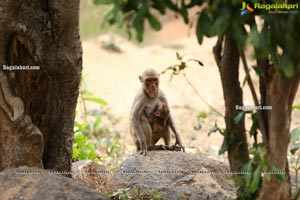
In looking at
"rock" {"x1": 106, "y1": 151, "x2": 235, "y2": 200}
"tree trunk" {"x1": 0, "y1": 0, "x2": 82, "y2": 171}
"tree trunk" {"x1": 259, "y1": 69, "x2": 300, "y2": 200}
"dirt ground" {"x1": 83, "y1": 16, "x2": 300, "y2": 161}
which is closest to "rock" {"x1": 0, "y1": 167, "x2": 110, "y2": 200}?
"tree trunk" {"x1": 0, "y1": 0, "x2": 82, "y2": 171}

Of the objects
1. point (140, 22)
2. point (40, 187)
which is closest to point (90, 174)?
point (40, 187)

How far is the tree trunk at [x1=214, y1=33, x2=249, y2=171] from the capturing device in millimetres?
4941

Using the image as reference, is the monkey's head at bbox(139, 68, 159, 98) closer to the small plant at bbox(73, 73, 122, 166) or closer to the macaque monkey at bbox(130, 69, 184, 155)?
the macaque monkey at bbox(130, 69, 184, 155)

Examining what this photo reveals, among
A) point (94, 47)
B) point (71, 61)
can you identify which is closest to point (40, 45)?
point (71, 61)

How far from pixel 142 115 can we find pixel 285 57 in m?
4.62

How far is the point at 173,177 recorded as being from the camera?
21.3ft

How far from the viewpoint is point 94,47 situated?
17.6 metres

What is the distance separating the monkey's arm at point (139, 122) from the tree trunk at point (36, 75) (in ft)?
5.92

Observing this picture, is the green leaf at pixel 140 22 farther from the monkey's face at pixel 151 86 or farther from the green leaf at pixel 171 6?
the monkey's face at pixel 151 86

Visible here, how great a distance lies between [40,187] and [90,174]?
6.59ft

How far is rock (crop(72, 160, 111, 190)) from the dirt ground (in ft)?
9.39

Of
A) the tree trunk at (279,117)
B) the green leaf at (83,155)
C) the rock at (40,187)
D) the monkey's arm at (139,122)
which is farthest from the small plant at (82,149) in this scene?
the tree trunk at (279,117)

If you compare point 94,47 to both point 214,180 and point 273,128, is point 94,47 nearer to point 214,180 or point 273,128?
point 214,180

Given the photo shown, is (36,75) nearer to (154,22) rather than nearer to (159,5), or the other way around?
(159,5)
